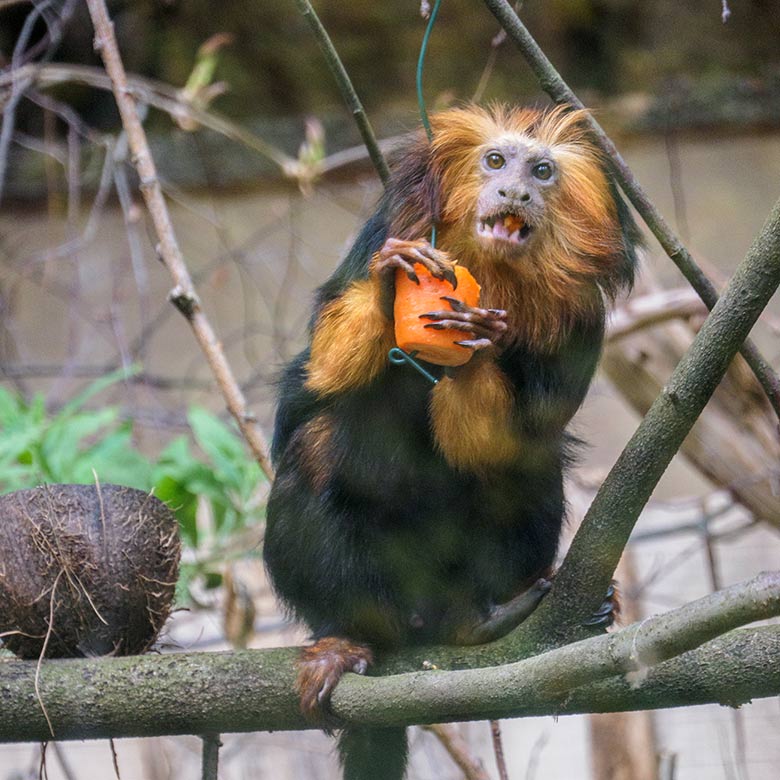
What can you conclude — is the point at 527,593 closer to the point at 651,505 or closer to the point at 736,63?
the point at 651,505

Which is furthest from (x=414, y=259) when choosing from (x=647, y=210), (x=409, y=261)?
(x=647, y=210)

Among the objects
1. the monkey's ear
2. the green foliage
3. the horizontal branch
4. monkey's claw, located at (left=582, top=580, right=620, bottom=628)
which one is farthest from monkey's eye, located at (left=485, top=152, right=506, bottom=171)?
the green foliage

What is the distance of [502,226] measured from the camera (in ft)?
6.53

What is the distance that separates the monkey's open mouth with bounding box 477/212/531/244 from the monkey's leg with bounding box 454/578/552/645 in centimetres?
69

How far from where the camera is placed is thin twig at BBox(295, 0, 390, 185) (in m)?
2.10

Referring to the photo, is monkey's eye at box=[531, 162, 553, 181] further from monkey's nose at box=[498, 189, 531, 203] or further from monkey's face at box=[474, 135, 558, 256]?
monkey's nose at box=[498, 189, 531, 203]

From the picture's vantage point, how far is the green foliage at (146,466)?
3.41 meters

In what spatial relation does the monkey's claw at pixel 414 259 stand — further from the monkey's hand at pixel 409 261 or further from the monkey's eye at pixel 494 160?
the monkey's eye at pixel 494 160

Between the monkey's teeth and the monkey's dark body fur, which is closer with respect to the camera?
the monkey's teeth

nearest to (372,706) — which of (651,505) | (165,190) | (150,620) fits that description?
(150,620)

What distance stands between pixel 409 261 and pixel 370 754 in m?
1.05

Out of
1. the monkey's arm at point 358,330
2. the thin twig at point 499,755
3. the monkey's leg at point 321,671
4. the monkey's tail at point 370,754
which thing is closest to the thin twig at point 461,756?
the thin twig at point 499,755

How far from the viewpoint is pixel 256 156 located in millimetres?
5273

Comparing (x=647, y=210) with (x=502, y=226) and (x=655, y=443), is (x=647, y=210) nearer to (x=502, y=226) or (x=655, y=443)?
(x=502, y=226)
